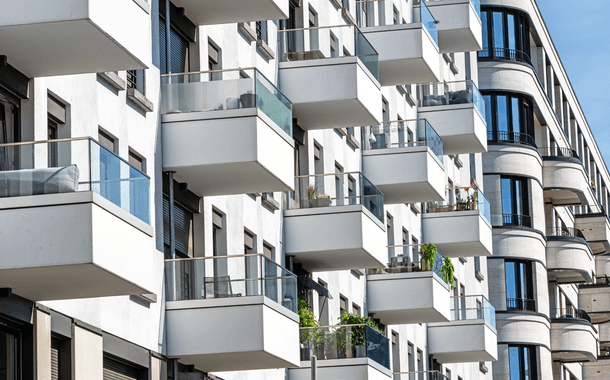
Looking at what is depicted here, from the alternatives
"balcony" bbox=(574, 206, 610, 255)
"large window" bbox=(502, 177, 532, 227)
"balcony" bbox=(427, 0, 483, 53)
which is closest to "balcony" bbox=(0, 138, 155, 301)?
"balcony" bbox=(427, 0, 483, 53)


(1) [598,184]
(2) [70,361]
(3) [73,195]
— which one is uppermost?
(1) [598,184]

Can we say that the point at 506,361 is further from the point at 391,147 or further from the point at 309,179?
the point at 309,179

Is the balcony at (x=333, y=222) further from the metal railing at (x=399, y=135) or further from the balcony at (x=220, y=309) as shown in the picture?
the balcony at (x=220, y=309)

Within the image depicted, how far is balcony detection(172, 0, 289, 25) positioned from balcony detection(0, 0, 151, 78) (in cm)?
616

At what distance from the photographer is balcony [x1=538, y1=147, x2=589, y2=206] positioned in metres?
61.3

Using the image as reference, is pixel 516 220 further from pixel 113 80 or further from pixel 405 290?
pixel 113 80

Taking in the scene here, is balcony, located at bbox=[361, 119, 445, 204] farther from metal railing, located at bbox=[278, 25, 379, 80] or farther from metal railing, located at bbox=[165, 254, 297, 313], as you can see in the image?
metal railing, located at bbox=[165, 254, 297, 313]

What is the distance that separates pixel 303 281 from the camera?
3158 centimetres

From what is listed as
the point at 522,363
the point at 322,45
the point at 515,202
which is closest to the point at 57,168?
the point at 322,45

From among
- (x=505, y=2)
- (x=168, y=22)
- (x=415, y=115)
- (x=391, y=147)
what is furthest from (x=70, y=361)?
(x=505, y=2)

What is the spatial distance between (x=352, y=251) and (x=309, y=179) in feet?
6.08

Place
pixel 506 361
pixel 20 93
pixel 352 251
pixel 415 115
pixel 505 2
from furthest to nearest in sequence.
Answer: pixel 505 2, pixel 506 361, pixel 415 115, pixel 352 251, pixel 20 93

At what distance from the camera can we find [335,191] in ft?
104

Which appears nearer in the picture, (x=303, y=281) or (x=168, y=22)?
(x=168, y=22)
